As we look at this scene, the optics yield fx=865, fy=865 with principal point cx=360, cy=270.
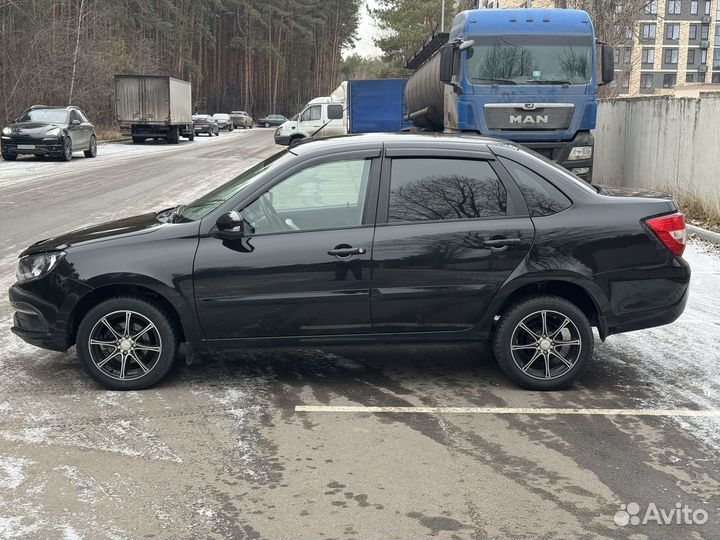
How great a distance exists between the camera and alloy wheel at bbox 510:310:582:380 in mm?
5699

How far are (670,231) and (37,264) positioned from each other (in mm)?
4212

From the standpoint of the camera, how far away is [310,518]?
3.89 m

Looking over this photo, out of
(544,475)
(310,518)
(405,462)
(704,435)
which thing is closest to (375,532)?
(310,518)

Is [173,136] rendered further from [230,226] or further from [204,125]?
[230,226]

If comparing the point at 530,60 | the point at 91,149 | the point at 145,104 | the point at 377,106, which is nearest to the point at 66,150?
the point at 91,149

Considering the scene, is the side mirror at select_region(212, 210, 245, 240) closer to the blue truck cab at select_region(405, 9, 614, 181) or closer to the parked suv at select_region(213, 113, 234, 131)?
the blue truck cab at select_region(405, 9, 614, 181)

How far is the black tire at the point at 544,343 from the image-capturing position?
5.68 metres

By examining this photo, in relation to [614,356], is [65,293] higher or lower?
higher

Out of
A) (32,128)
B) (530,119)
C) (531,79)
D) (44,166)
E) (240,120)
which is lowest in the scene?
(44,166)

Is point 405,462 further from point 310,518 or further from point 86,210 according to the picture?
point 86,210

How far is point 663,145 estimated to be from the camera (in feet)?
51.4

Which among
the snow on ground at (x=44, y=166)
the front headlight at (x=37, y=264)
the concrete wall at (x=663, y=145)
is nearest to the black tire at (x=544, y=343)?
the front headlight at (x=37, y=264)

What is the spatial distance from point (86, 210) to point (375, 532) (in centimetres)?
1219

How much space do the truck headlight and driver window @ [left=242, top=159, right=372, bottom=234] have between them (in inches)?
381
